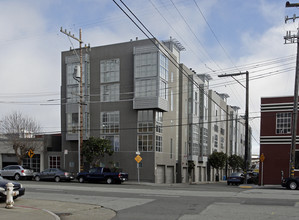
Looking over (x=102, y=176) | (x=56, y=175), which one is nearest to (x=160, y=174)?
(x=102, y=176)

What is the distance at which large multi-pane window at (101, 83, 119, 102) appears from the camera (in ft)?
124

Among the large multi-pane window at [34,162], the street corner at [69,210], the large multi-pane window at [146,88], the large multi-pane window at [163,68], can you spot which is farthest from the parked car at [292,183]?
the large multi-pane window at [34,162]

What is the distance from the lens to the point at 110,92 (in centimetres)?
3819

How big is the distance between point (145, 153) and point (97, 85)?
9.59m

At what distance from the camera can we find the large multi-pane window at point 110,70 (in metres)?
38.0

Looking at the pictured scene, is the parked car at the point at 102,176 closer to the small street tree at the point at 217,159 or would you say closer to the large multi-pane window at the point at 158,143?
the large multi-pane window at the point at 158,143

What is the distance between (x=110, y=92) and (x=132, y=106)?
3.26m

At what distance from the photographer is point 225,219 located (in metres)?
9.94

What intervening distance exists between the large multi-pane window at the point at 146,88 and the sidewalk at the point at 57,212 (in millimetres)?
22665

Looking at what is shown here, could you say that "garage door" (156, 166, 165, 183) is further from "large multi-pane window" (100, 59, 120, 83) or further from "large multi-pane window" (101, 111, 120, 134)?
"large multi-pane window" (100, 59, 120, 83)

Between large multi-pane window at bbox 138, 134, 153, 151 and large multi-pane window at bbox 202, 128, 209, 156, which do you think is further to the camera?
large multi-pane window at bbox 202, 128, 209, 156

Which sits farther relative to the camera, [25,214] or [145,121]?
[145,121]

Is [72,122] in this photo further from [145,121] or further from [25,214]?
[25,214]

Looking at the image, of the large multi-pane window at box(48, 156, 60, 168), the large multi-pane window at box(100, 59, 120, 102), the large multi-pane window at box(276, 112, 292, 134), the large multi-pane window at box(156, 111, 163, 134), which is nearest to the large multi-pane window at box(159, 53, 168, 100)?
the large multi-pane window at box(156, 111, 163, 134)
